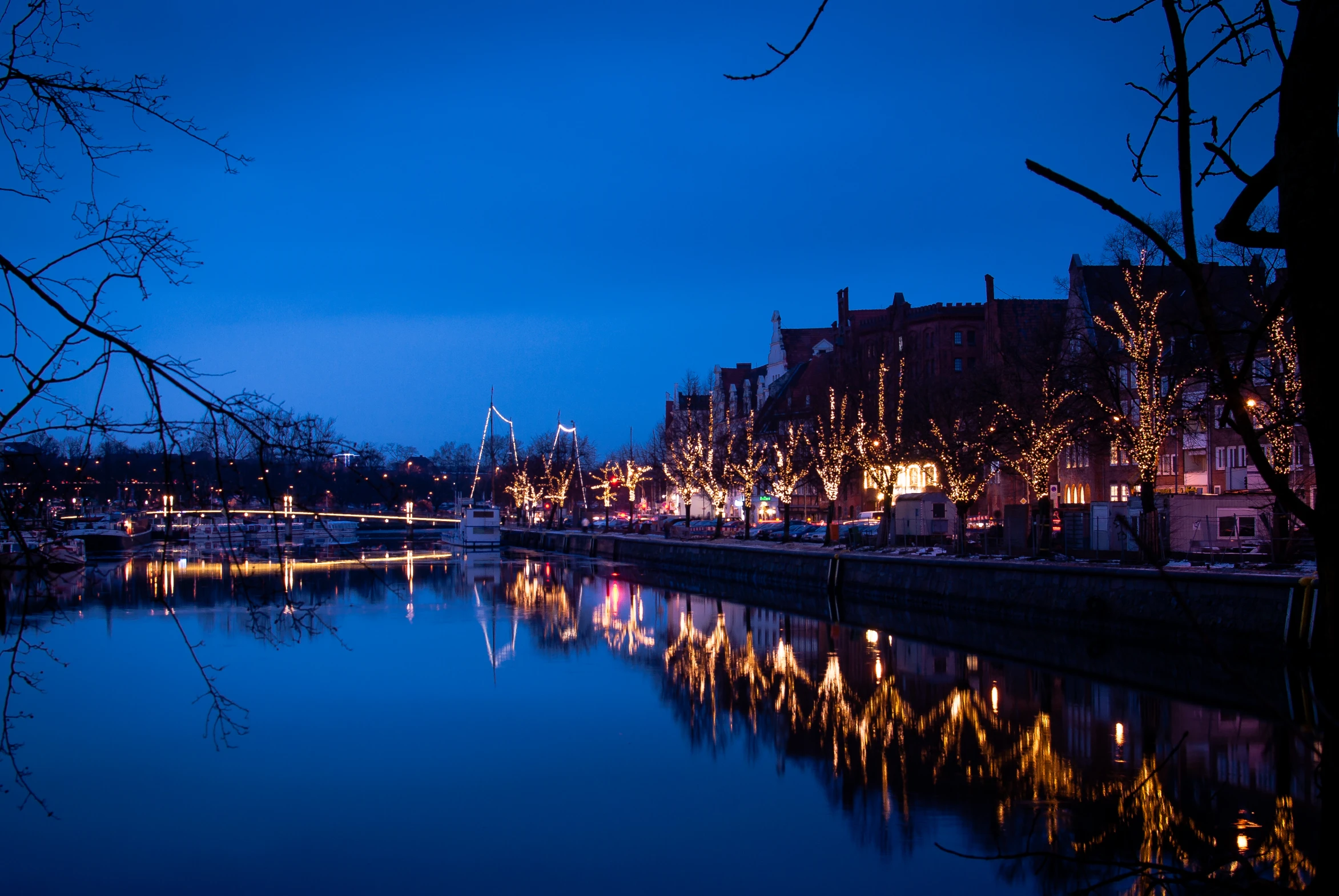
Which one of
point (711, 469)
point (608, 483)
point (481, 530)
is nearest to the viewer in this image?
point (711, 469)

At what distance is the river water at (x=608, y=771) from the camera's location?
13.4 meters

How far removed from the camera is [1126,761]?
17469 millimetres

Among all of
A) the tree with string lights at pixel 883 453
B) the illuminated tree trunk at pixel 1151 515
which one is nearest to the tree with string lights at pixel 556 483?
the tree with string lights at pixel 883 453

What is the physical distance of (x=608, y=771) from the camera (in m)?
18.6

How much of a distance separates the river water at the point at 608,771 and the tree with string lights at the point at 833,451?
2755 cm

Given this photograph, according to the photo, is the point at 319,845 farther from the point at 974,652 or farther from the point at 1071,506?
the point at 1071,506

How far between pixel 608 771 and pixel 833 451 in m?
44.1

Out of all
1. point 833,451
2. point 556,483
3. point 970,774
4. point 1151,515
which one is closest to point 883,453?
point 833,451

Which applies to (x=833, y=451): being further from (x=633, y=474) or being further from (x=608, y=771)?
(x=608, y=771)

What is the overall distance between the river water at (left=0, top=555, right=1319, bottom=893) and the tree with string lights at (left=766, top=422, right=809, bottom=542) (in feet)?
106

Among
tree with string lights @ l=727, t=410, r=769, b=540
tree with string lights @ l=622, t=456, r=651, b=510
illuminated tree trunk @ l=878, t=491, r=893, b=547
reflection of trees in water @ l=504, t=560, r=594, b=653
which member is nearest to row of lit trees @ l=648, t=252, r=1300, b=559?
illuminated tree trunk @ l=878, t=491, r=893, b=547

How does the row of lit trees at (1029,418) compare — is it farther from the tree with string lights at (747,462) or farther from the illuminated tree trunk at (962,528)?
the tree with string lights at (747,462)

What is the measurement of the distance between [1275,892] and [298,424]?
417cm

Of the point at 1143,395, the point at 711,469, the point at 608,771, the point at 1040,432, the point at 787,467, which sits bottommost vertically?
the point at 608,771
